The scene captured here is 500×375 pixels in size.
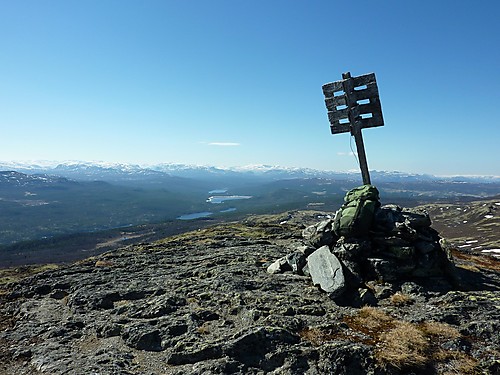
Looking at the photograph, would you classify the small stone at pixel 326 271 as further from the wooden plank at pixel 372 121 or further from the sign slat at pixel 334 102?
the sign slat at pixel 334 102

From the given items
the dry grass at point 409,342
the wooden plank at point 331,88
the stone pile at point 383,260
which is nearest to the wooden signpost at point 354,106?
the wooden plank at point 331,88

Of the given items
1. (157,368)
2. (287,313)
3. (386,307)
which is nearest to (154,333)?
(157,368)

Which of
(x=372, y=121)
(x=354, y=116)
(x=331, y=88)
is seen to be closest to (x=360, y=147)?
(x=372, y=121)

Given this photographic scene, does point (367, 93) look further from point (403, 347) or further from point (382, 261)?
point (403, 347)

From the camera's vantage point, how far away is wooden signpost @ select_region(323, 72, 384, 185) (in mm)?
21484

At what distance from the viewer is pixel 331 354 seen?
1338cm

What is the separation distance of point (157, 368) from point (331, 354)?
7.92m

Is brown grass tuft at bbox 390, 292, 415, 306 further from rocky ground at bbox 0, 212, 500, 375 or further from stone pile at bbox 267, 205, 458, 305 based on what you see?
stone pile at bbox 267, 205, 458, 305

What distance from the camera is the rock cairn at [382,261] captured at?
18.9 meters

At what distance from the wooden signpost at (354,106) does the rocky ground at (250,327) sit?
10.9 m

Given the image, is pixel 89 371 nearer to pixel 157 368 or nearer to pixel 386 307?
pixel 157 368

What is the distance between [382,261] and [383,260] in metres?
0.16

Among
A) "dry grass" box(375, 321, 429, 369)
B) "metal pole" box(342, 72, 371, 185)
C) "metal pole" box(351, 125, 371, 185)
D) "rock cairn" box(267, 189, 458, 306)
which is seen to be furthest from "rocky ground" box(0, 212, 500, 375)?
"metal pole" box(342, 72, 371, 185)

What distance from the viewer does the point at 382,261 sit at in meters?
19.4
